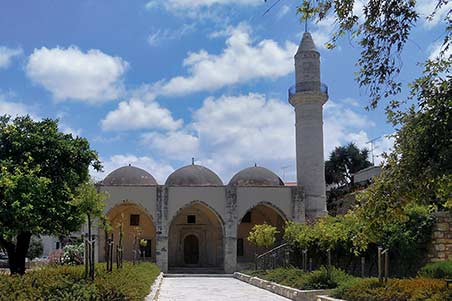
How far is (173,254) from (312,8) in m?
29.4

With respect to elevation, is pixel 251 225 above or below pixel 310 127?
below

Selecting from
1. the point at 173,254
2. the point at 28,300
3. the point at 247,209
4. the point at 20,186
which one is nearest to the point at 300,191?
the point at 247,209

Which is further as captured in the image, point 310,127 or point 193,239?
point 193,239

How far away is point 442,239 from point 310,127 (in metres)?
15.3

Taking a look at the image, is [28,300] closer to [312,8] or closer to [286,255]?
[312,8]

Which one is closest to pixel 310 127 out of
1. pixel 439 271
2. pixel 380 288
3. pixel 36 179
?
pixel 439 271

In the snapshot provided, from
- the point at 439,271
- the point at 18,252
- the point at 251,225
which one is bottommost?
the point at 439,271

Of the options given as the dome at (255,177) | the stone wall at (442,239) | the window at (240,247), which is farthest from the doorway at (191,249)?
the stone wall at (442,239)

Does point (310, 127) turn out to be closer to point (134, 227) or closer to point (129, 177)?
point (129, 177)

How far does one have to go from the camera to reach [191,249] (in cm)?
3338

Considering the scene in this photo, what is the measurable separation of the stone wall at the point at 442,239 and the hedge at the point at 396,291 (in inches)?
208

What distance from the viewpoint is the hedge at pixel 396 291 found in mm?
8299

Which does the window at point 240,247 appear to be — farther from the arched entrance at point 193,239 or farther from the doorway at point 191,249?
the doorway at point 191,249

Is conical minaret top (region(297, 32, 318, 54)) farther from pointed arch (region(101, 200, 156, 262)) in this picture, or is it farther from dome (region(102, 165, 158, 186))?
pointed arch (region(101, 200, 156, 262))
